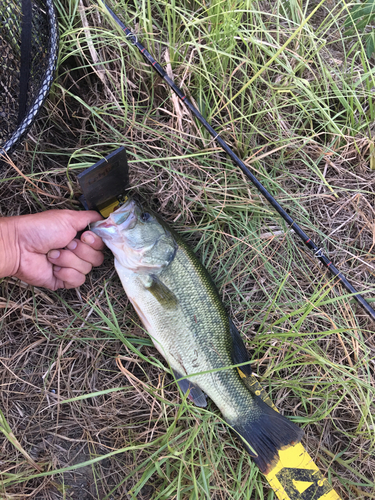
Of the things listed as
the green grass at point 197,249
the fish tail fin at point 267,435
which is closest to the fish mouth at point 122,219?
the green grass at point 197,249

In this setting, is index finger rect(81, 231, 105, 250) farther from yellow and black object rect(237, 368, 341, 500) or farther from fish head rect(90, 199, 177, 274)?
yellow and black object rect(237, 368, 341, 500)

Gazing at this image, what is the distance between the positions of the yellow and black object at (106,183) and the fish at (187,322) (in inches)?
5.9

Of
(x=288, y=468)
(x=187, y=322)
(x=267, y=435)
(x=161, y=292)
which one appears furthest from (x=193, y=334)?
(x=288, y=468)

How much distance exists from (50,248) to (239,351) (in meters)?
1.57

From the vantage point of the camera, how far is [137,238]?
2271 mm

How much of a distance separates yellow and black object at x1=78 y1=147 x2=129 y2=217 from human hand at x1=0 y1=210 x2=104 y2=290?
0.11 metres

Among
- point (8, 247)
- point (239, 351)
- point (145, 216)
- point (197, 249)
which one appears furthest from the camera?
point (197, 249)

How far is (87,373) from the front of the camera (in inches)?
95.6

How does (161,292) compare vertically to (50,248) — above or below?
below

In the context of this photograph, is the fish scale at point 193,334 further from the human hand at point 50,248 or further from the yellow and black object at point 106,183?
the yellow and black object at point 106,183

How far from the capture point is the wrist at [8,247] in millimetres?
2184

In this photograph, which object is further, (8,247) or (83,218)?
(83,218)

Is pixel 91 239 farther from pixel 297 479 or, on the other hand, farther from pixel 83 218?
pixel 297 479

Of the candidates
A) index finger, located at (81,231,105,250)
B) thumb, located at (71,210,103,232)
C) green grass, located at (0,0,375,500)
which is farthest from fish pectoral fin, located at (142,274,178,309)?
thumb, located at (71,210,103,232)
